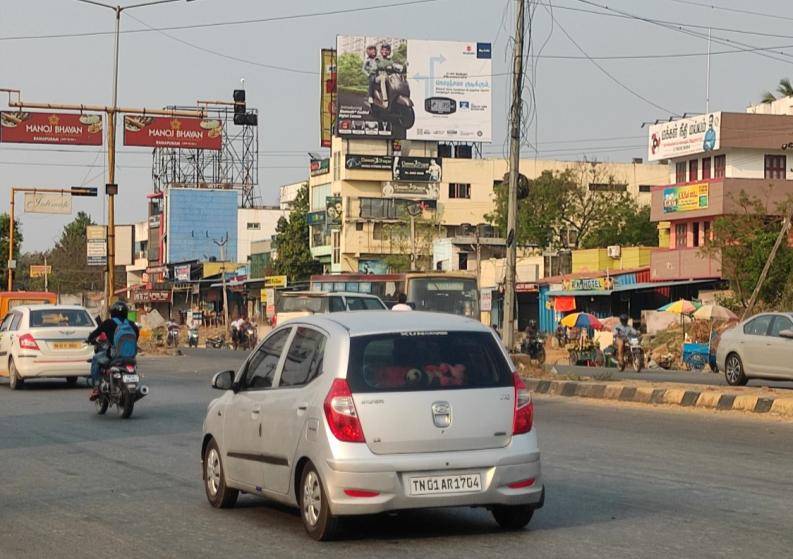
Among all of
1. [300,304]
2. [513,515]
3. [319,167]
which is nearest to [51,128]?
[300,304]

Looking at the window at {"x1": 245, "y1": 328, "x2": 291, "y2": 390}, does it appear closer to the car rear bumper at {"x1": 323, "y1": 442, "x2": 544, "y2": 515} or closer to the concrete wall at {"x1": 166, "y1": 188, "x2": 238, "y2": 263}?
the car rear bumper at {"x1": 323, "y1": 442, "x2": 544, "y2": 515}

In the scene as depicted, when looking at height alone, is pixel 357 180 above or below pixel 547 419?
above

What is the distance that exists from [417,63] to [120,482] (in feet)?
273

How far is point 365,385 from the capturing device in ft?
28.4

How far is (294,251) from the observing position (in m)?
106

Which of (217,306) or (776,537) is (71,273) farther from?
(776,537)

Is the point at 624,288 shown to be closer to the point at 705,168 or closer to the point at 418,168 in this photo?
the point at 705,168

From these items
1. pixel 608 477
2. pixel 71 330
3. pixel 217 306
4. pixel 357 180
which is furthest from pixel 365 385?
pixel 217 306

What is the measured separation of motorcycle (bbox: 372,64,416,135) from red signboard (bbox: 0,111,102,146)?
46754 millimetres

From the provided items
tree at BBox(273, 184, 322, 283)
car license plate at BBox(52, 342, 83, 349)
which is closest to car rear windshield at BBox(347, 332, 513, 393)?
car license plate at BBox(52, 342, 83, 349)

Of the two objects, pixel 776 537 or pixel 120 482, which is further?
pixel 120 482

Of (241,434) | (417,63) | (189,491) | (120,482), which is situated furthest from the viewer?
(417,63)

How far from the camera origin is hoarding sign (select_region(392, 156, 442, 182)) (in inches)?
3912

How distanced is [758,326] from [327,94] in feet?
257
